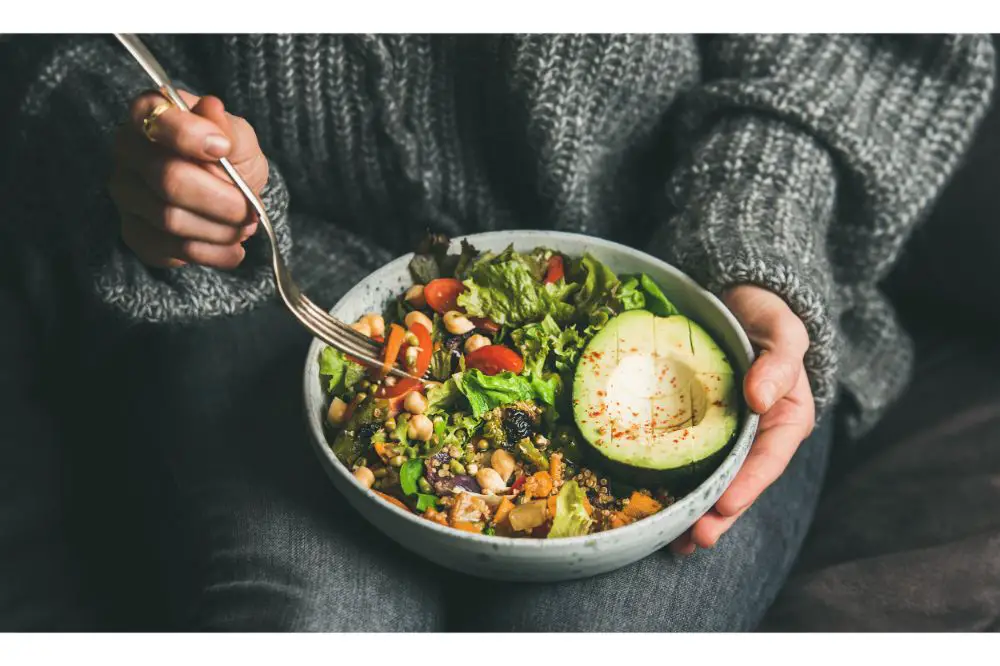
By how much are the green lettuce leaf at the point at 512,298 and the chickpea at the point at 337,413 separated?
0.46 feet

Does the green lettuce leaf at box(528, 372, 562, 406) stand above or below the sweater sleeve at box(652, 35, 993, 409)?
below

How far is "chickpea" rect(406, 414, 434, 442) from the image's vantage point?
2.56 feet

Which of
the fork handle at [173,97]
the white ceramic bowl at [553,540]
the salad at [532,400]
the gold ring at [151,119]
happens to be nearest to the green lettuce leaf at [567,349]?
the salad at [532,400]

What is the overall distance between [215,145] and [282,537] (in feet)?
1.14

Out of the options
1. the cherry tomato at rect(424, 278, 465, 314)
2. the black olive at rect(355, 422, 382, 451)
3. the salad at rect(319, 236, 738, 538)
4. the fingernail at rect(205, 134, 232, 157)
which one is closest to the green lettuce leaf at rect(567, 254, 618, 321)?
the salad at rect(319, 236, 738, 538)

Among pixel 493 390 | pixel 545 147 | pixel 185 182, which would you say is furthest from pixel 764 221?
pixel 185 182

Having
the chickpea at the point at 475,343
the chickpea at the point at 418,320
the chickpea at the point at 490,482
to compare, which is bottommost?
the chickpea at the point at 490,482

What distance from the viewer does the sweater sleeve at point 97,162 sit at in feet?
3.05

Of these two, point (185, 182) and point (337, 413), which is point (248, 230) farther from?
point (337, 413)

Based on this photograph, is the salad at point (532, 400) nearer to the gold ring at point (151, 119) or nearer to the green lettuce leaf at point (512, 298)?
the green lettuce leaf at point (512, 298)

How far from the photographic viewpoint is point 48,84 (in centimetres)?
95

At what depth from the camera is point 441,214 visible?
41.6 inches

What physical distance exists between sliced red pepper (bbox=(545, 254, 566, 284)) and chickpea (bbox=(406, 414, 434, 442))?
0.61ft

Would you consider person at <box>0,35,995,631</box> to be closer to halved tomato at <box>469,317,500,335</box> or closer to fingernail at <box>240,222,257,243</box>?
fingernail at <box>240,222,257,243</box>
